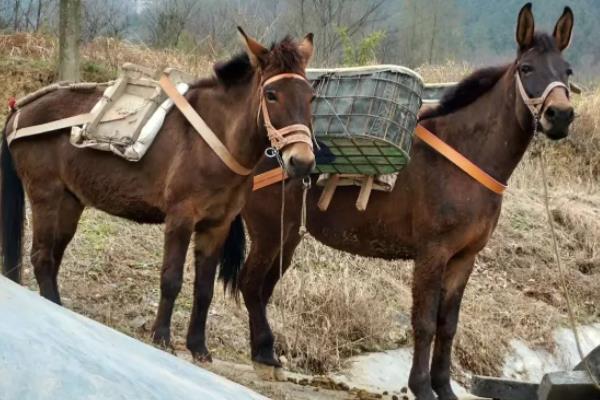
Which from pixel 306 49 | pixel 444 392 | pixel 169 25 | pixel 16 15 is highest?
pixel 169 25

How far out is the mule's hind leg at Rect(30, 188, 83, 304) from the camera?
22.5ft

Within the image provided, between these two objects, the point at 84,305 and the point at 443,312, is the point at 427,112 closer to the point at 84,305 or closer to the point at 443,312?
the point at 443,312

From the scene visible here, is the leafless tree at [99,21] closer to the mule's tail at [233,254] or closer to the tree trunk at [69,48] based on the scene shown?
the tree trunk at [69,48]

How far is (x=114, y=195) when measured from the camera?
21.3 feet

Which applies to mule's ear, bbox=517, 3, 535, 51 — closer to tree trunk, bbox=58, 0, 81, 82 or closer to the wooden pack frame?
the wooden pack frame

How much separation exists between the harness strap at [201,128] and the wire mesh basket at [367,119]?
0.70 meters

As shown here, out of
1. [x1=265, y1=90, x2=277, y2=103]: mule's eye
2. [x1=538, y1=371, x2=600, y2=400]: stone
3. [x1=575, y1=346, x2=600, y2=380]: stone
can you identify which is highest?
[x1=265, y1=90, x2=277, y2=103]: mule's eye

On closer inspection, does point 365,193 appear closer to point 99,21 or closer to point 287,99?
point 287,99

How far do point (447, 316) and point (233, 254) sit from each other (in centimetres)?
173

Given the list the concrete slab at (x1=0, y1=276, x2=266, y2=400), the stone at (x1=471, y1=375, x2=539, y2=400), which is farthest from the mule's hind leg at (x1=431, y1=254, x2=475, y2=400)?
the concrete slab at (x1=0, y1=276, x2=266, y2=400)

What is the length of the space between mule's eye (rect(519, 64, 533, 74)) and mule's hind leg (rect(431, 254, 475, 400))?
1.34m

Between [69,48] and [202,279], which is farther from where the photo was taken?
[69,48]

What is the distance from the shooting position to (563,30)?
6.50 m

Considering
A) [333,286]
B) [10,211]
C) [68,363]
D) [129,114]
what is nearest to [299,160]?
[129,114]
